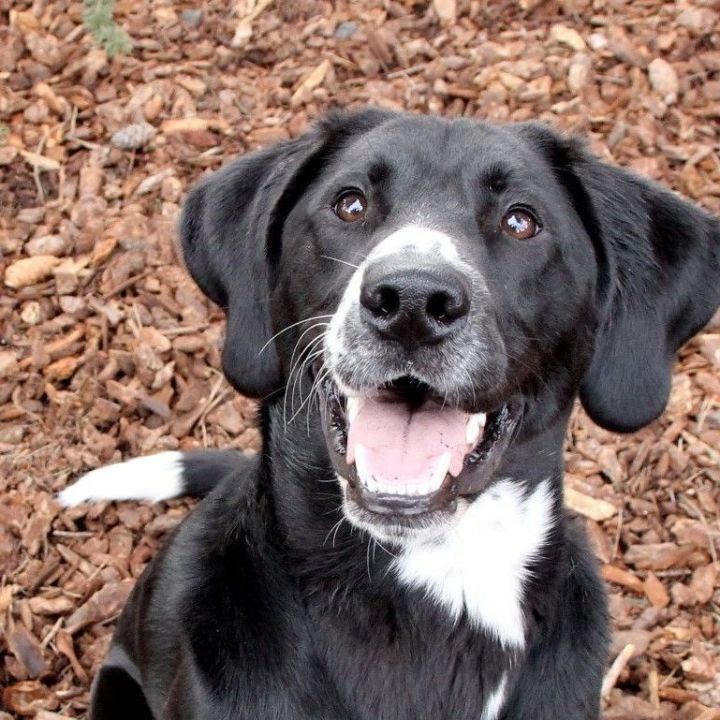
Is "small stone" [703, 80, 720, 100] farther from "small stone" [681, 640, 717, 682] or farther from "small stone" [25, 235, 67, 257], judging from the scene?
"small stone" [25, 235, 67, 257]

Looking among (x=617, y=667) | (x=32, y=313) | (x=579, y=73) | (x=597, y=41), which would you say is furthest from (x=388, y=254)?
(x=597, y=41)

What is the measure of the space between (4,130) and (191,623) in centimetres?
309

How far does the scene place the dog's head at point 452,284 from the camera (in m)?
2.52

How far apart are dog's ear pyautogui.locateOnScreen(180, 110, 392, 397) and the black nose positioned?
1.94ft

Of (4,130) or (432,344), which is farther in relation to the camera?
(4,130)

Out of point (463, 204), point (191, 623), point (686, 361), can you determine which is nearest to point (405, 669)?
point (191, 623)

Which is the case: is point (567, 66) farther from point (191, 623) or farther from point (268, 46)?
point (191, 623)

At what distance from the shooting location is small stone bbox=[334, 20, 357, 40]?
222 inches

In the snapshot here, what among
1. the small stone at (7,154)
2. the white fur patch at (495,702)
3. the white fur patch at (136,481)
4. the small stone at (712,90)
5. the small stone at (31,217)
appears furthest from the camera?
the small stone at (712,90)

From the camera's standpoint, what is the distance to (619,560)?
4.12m

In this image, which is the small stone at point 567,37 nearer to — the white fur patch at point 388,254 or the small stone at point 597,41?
the small stone at point 597,41

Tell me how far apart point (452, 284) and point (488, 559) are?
0.88 meters

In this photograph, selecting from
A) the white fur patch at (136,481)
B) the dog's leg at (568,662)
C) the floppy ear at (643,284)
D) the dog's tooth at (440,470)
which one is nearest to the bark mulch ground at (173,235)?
the white fur patch at (136,481)

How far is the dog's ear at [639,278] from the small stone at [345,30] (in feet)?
9.53
